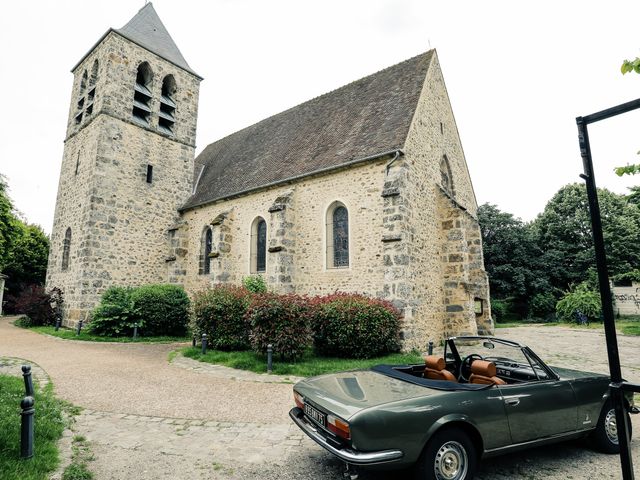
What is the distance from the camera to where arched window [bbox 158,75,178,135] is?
735 inches

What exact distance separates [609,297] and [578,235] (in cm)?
3124

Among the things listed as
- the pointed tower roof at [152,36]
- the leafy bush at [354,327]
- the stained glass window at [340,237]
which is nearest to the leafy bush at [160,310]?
the stained glass window at [340,237]

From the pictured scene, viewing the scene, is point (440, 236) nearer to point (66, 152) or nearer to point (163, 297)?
point (163, 297)

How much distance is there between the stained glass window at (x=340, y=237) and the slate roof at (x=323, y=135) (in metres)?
1.67

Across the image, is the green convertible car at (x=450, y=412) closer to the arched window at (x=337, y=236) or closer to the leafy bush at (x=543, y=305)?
the arched window at (x=337, y=236)

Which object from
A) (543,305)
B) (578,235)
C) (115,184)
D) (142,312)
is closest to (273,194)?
(142,312)

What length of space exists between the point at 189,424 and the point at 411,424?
343 cm

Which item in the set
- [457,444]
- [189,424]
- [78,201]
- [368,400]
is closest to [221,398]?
[189,424]

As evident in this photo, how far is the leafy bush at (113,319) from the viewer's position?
1373cm

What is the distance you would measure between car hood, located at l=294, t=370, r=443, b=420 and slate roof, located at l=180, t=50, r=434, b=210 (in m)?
8.76

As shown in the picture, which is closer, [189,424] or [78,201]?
[189,424]

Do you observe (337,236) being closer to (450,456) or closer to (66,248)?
(450,456)

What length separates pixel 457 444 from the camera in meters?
3.33

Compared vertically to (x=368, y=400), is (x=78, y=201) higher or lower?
higher
